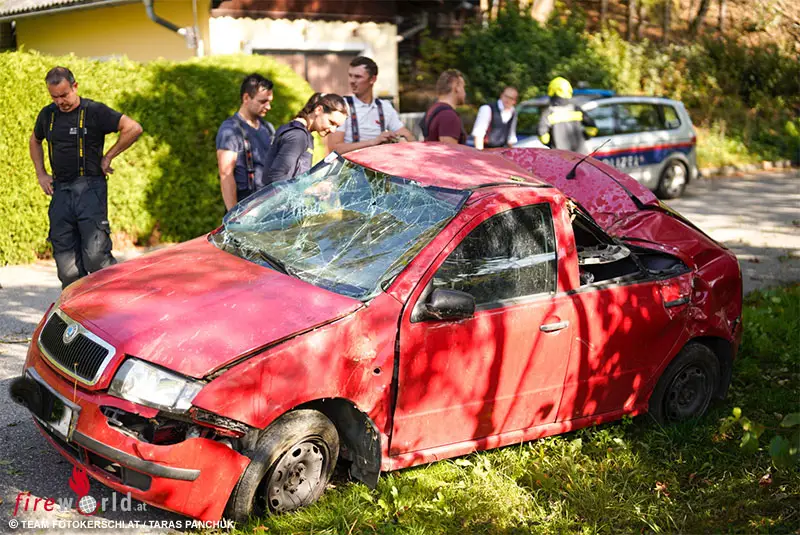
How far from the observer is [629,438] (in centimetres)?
600

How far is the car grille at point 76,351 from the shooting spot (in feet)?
14.3

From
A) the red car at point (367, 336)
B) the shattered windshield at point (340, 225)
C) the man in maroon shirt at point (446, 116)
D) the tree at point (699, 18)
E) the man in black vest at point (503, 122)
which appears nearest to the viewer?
the red car at point (367, 336)

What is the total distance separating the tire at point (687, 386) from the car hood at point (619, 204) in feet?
2.07

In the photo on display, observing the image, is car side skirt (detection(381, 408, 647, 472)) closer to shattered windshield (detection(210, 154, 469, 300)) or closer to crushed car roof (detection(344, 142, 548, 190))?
shattered windshield (detection(210, 154, 469, 300))

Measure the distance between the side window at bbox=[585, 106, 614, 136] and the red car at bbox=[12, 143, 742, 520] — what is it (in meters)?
8.40

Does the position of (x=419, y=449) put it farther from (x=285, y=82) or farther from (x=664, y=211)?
(x=285, y=82)

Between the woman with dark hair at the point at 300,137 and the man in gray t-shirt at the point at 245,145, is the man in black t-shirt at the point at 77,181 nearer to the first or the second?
the man in gray t-shirt at the point at 245,145

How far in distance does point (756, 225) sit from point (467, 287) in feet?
31.2

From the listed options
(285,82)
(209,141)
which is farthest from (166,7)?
(209,141)

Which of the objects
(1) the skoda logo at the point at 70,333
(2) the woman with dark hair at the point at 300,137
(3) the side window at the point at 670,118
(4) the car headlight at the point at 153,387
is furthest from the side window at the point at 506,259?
(3) the side window at the point at 670,118

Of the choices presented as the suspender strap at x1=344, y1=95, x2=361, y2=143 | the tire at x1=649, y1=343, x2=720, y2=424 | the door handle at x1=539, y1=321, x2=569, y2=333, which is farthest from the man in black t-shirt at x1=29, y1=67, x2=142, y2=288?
the tire at x1=649, y1=343, x2=720, y2=424

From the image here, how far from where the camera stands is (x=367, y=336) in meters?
4.60

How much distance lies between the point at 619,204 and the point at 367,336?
120 inches

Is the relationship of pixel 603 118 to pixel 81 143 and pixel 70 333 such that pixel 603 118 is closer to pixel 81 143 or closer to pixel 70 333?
pixel 81 143
